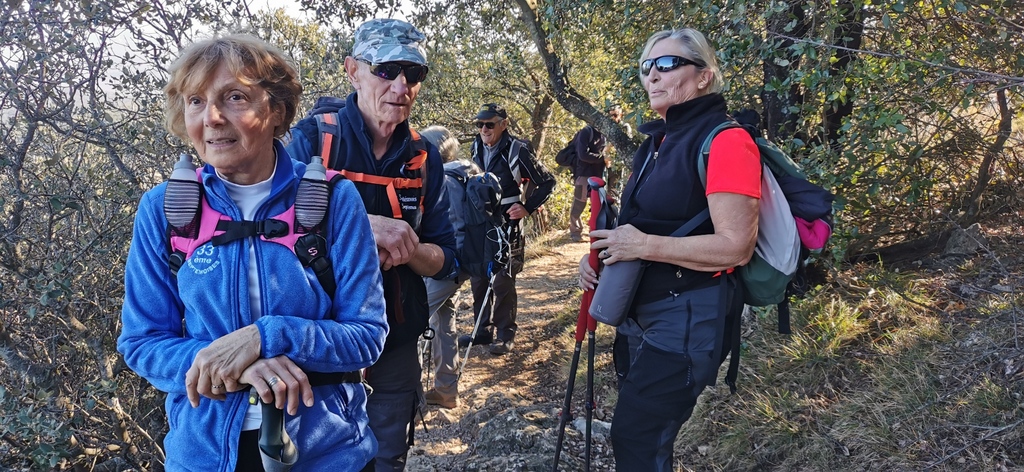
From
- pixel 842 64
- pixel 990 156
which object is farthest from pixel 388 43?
pixel 990 156

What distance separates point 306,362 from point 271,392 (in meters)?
0.11

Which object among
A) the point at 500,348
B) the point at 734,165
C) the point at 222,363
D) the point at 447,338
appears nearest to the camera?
the point at 222,363

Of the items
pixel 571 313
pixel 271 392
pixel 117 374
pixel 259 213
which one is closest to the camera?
pixel 271 392

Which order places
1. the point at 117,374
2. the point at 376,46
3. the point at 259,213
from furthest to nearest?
the point at 117,374 → the point at 376,46 → the point at 259,213

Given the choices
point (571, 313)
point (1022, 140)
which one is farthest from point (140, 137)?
point (1022, 140)

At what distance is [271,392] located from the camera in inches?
55.3

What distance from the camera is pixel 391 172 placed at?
244 centimetres

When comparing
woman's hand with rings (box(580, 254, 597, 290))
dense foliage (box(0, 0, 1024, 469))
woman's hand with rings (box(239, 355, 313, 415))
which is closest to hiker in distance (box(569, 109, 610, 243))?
dense foliage (box(0, 0, 1024, 469))

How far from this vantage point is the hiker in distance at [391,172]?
92.7 inches

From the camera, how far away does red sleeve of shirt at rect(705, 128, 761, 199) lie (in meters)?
2.21

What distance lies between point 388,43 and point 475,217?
1841mm

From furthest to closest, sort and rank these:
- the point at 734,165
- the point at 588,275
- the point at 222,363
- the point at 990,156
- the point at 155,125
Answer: the point at 990,156
the point at 155,125
the point at 588,275
the point at 734,165
the point at 222,363

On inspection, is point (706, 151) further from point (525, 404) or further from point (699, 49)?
point (525, 404)

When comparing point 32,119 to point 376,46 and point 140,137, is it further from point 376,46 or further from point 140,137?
point 376,46
